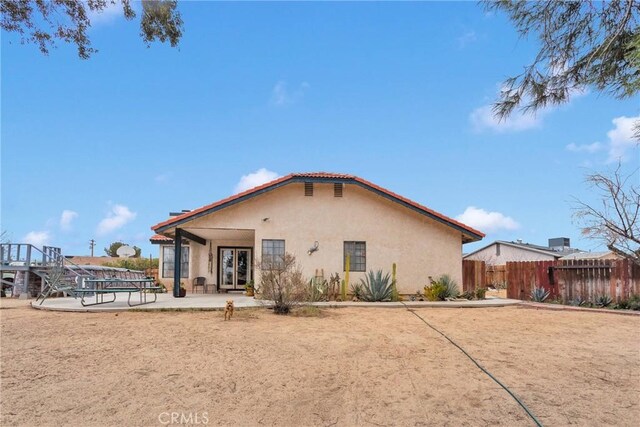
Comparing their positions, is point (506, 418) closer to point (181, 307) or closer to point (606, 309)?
point (181, 307)

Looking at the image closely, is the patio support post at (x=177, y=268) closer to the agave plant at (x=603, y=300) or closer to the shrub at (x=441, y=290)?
the shrub at (x=441, y=290)

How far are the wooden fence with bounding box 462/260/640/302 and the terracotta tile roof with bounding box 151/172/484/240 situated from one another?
2.38m

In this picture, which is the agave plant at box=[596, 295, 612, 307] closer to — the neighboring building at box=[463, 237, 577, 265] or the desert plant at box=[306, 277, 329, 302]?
the desert plant at box=[306, 277, 329, 302]

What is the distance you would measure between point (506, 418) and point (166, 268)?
21.5 m

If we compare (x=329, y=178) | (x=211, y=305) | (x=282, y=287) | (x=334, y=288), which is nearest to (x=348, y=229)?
(x=329, y=178)

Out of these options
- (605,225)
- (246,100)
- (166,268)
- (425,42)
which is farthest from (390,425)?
(166,268)

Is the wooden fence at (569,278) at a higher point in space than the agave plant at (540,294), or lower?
higher

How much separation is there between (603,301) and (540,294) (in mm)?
2275

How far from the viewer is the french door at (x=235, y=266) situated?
21.4 meters

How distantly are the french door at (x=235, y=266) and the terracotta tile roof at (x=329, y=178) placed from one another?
5.04m

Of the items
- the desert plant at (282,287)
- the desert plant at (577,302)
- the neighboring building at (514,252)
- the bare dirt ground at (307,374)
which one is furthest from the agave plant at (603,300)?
the neighboring building at (514,252)

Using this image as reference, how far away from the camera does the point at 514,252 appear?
4059 cm

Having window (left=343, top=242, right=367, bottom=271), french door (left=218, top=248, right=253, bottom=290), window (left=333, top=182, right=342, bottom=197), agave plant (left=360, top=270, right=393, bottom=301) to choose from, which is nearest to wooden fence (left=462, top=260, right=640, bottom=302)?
agave plant (left=360, top=270, right=393, bottom=301)

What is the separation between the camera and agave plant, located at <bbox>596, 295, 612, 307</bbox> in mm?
15188
